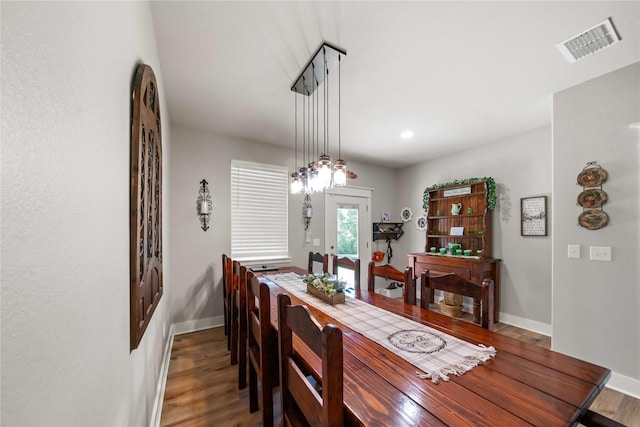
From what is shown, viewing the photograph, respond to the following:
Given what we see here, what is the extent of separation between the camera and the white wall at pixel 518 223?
332cm

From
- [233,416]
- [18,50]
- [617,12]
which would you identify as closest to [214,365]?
[233,416]

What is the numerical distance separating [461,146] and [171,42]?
394 cm

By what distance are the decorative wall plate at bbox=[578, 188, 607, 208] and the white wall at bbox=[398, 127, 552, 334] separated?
3.55 feet

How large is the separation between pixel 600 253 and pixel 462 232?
185 cm

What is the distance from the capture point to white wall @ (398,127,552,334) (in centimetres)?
332

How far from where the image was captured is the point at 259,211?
3.81 metres

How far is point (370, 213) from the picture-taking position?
5043mm

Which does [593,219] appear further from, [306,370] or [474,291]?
[306,370]

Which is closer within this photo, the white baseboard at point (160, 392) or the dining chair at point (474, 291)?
the dining chair at point (474, 291)

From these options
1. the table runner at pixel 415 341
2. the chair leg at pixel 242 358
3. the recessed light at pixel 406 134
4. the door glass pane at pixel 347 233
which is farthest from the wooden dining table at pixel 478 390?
the door glass pane at pixel 347 233

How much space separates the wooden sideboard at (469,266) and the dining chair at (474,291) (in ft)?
5.53

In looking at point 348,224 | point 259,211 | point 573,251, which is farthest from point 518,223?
point 259,211

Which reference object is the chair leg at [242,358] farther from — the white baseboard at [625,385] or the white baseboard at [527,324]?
the white baseboard at [527,324]

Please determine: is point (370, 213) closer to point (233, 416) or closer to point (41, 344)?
point (233, 416)
